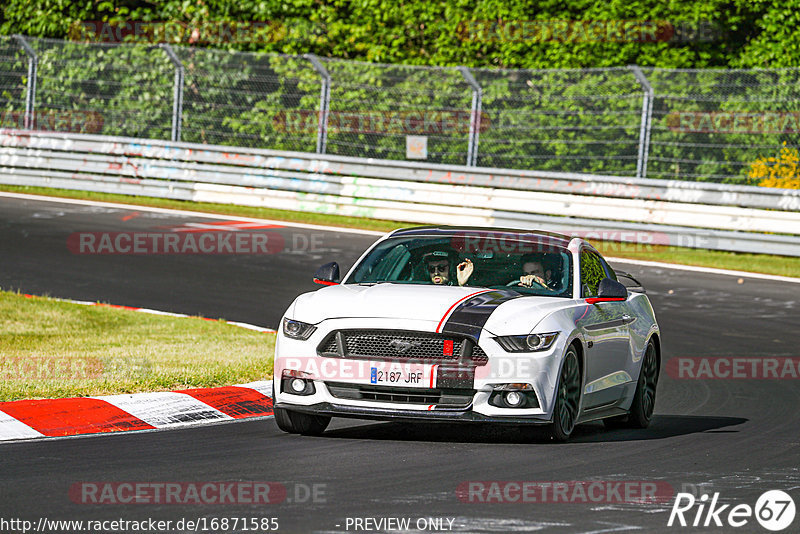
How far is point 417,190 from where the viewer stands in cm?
2441

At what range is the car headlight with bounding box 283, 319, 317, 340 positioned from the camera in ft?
29.7

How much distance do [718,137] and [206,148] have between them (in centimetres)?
875

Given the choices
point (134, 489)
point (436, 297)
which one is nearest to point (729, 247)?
point (436, 297)

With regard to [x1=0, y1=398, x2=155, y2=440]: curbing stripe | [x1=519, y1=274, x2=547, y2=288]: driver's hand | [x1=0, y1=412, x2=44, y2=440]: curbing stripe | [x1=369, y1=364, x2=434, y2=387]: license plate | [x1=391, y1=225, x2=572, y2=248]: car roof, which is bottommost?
[x1=0, y1=398, x2=155, y2=440]: curbing stripe

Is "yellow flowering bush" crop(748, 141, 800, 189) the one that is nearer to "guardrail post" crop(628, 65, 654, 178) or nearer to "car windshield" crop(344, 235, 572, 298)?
"guardrail post" crop(628, 65, 654, 178)

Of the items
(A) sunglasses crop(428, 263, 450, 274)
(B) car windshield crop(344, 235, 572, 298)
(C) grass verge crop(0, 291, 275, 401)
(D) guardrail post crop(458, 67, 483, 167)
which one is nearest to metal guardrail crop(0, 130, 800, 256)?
(D) guardrail post crop(458, 67, 483, 167)

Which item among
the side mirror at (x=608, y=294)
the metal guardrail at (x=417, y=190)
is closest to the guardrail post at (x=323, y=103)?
the metal guardrail at (x=417, y=190)

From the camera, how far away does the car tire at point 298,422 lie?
929 cm

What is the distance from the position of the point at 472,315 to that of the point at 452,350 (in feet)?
0.84

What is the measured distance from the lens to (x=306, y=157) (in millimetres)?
25406

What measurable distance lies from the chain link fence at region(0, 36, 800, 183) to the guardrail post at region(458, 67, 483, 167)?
32mm

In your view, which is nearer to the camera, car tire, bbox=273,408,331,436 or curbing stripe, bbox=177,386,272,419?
car tire, bbox=273,408,331,436

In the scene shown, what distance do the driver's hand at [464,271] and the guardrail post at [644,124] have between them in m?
13.2

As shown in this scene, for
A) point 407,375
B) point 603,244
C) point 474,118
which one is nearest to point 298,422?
point 407,375
